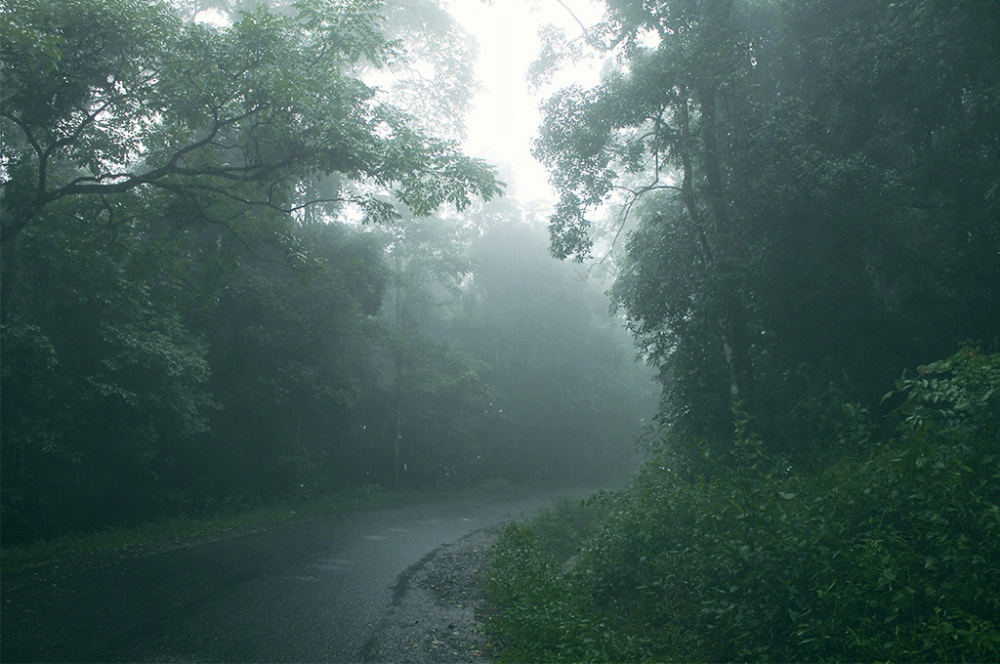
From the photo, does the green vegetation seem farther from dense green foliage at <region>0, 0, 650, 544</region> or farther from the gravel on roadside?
dense green foliage at <region>0, 0, 650, 544</region>

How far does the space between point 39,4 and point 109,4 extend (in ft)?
2.45

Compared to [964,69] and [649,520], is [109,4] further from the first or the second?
[964,69]

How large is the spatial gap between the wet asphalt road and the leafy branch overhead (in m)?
5.01

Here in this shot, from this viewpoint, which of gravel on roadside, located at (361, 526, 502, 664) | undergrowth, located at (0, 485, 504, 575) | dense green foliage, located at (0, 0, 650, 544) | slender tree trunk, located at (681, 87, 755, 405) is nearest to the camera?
gravel on roadside, located at (361, 526, 502, 664)

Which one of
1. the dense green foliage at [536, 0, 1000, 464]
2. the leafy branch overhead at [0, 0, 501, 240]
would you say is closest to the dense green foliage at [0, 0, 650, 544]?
the leafy branch overhead at [0, 0, 501, 240]

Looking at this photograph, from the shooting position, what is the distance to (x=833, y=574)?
5590 mm

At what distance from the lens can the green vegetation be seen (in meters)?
5.04

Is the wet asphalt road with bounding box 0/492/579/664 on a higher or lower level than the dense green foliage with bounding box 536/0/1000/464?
lower

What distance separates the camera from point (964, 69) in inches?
387

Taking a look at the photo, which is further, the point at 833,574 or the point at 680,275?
the point at 680,275

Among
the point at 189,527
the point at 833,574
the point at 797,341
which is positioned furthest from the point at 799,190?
the point at 189,527

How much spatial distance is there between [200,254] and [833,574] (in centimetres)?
1437

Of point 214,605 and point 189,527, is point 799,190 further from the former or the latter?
point 189,527

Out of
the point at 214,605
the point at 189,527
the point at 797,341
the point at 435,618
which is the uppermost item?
Answer: the point at 797,341
